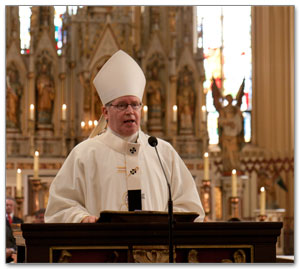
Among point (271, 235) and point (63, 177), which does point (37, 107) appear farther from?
point (271, 235)

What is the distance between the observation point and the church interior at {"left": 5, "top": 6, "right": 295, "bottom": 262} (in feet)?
42.3

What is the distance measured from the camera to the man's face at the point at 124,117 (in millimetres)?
4469

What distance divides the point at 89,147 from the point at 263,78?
1144 cm

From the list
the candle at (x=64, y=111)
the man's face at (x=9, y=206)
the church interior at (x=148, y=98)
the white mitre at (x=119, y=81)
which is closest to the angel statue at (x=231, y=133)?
the church interior at (x=148, y=98)

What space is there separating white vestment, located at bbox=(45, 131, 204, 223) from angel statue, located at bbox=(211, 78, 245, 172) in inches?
330

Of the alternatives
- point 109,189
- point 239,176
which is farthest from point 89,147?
point 239,176

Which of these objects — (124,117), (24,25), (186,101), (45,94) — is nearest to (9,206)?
(124,117)

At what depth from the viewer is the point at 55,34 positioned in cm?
1476

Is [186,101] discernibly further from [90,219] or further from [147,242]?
[147,242]

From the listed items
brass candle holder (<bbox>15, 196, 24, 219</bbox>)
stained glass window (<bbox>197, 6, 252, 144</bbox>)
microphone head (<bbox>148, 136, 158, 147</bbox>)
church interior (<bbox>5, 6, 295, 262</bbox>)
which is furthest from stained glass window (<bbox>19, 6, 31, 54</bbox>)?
microphone head (<bbox>148, 136, 158, 147</bbox>)

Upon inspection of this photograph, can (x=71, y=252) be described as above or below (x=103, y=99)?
below

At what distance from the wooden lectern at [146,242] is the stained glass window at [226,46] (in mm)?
12792

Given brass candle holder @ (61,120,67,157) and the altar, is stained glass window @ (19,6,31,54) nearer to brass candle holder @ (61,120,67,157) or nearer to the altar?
brass candle holder @ (61,120,67,157)

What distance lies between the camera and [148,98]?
13.7 metres
